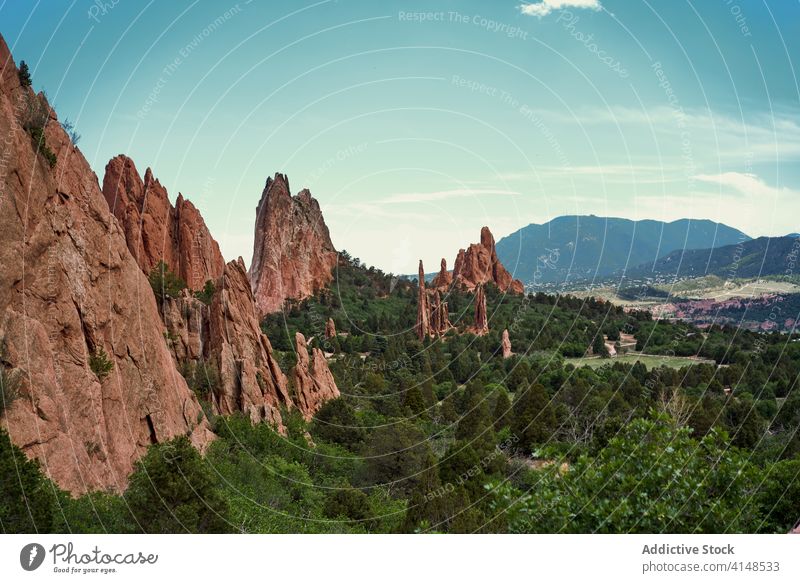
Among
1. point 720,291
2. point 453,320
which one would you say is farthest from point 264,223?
point 720,291

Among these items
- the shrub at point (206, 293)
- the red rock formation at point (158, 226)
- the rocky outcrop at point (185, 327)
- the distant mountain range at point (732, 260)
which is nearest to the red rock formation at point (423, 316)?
the distant mountain range at point (732, 260)

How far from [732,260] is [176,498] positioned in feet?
268

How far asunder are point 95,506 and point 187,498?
2046 mm

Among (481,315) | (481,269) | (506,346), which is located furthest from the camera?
(481,269)

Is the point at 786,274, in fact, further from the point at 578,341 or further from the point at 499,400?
the point at 499,400

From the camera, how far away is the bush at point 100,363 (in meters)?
22.8

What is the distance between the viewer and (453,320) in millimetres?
106375

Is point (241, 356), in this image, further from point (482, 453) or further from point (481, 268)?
point (481, 268)

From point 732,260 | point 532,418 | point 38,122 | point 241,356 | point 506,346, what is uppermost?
point 38,122

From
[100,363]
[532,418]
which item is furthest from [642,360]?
[100,363]

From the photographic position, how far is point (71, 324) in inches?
866

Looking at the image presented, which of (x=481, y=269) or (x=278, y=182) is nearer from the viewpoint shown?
(x=278, y=182)

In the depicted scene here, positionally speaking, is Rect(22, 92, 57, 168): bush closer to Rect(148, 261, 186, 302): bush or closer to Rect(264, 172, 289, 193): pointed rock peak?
Rect(148, 261, 186, 302): bush

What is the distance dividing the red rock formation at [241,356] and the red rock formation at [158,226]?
361 inches
